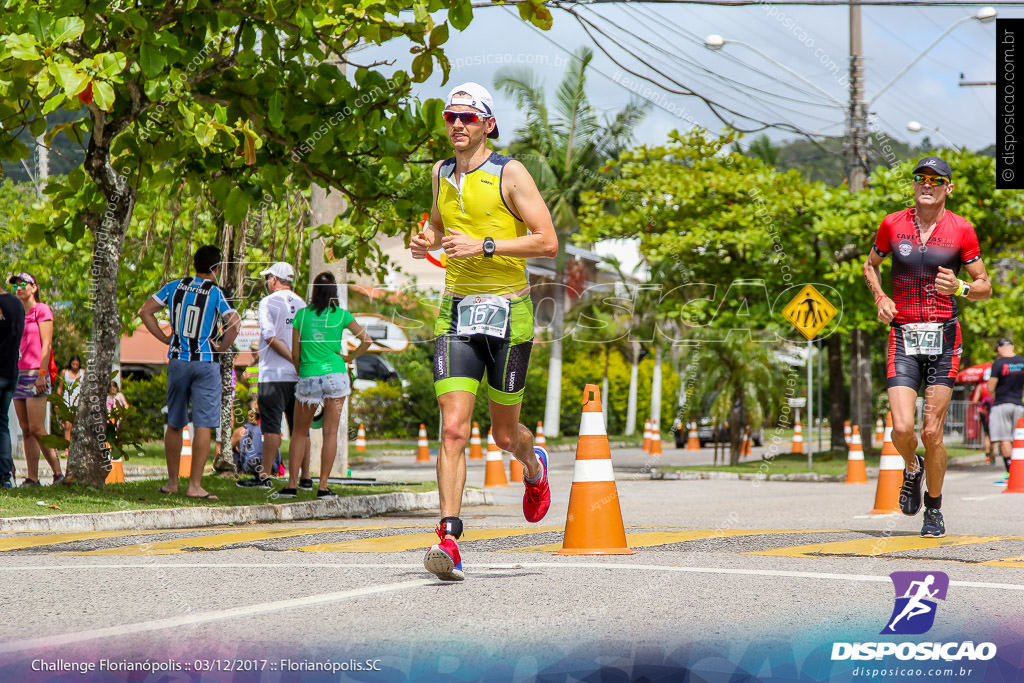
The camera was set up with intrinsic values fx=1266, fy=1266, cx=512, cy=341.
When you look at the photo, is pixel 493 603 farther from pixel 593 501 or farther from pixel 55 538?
pixel 55 538

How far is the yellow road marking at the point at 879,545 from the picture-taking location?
22.2ft

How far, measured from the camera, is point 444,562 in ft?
17.5

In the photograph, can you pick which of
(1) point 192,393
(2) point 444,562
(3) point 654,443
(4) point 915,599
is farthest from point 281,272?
(3) point 654,443

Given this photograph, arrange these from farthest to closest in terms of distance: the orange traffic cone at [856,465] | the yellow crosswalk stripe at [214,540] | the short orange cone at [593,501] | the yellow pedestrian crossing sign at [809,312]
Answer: the yellow pedestrian crossing sign at [809,312] → the orange traffic cone at [856,465] → the yellow crosswalk stripe at [214,540] → the short orange cone at [593,501]

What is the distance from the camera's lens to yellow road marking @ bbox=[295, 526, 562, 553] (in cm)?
699

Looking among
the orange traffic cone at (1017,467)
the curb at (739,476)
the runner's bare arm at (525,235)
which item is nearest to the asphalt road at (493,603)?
the runner's bare arm at (525,235)

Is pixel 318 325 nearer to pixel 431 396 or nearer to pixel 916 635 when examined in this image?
pixel 916 635

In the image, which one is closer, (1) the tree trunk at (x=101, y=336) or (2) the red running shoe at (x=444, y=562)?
(2) the red running shoe at (x=444, y=562)

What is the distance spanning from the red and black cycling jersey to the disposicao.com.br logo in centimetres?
258

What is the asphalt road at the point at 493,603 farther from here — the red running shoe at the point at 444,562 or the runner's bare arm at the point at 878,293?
the runner's bare arm at the point at 878,293

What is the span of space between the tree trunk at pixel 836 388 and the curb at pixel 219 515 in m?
14.5

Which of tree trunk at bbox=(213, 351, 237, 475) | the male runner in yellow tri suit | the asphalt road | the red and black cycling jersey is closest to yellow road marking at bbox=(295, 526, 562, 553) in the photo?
the asphalt road

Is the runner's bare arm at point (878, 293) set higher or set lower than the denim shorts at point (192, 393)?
higher

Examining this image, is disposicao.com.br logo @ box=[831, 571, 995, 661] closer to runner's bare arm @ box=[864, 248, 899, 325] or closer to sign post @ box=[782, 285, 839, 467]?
runner's bare arm @ box=[864, 248, 899, 325]
